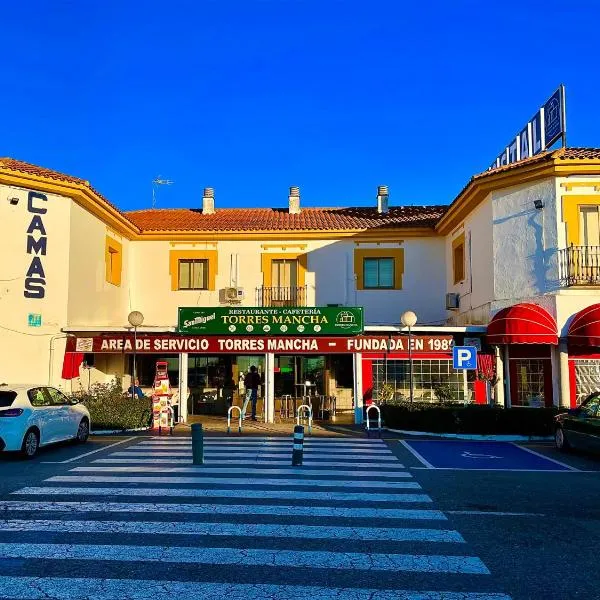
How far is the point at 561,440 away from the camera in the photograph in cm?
1466

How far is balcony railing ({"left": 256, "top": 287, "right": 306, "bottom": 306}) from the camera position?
2494cm

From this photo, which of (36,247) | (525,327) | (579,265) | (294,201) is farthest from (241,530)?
(294,201)

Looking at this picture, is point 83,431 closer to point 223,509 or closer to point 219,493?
→ point 219,493

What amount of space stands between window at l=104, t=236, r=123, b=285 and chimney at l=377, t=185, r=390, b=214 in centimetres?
1124

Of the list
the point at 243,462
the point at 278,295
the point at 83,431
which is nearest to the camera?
the point at 243,462

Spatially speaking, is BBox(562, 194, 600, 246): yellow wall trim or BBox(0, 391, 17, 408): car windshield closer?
BBox(0, 391, 17, 408): car windshield


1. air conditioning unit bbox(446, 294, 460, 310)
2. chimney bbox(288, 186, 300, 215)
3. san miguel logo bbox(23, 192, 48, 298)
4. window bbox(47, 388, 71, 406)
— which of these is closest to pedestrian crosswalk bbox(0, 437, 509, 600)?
window bbox(47, 388, 71, 406)

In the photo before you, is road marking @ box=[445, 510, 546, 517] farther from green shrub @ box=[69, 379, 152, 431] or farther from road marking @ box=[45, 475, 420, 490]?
green shrub @ box=[69, 379, 152, 431]

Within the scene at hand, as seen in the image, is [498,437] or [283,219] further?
[283,219]

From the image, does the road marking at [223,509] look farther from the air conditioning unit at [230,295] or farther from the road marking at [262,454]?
the air conditioning unit at [230,295]

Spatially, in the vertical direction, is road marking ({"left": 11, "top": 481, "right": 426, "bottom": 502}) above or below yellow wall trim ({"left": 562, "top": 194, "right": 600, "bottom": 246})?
below

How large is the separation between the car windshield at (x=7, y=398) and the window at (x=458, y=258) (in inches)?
625


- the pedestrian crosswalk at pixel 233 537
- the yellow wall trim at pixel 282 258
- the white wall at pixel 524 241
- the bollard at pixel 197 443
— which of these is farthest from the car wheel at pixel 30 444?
the white wall at pixel 524 241

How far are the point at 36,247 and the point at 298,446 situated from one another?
1183 cm
